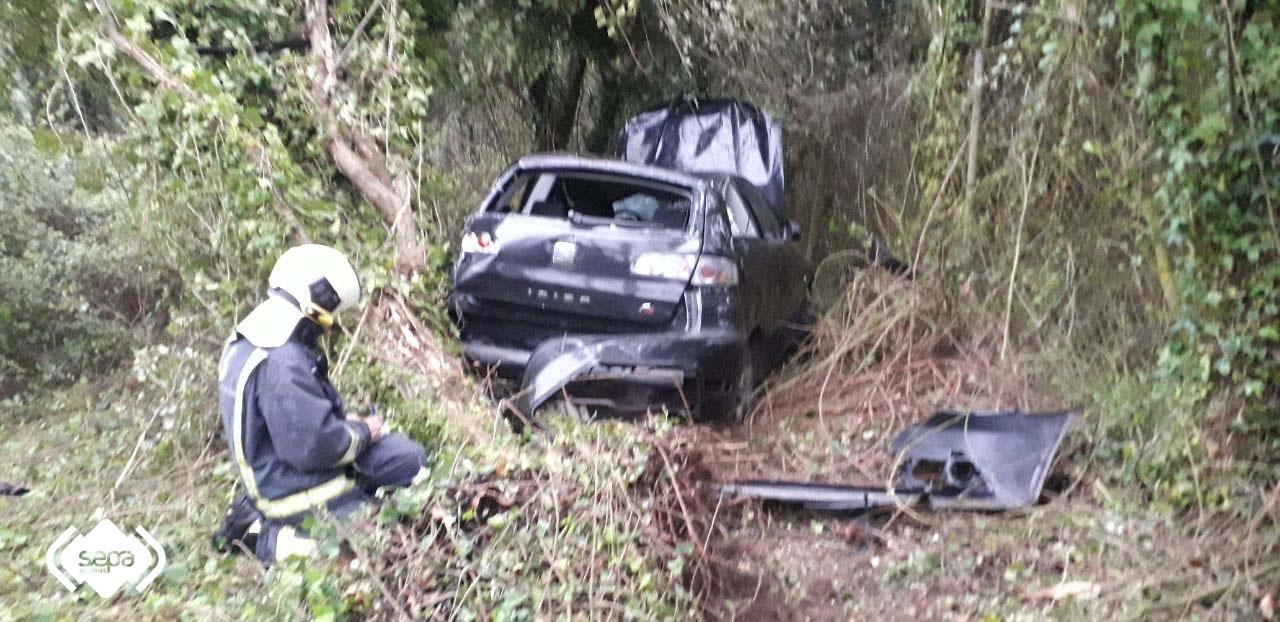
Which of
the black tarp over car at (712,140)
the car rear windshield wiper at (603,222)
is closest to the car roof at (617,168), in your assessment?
the car rear windshield wiper at (603,222)

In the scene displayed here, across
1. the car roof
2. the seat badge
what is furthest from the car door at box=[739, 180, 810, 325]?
the seat badge

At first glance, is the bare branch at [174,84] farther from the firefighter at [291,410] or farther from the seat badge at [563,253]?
the firefighter at [291,410]

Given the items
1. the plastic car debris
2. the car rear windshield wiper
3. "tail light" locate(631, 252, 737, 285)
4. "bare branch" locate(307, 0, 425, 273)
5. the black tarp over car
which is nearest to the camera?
the plastic car debris

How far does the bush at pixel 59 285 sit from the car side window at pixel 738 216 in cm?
412

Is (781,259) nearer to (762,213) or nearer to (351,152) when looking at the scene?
(762,213)

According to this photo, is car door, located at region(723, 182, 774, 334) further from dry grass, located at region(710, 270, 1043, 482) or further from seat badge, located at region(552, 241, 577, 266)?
seat badge, located at region(552, 241, 577, 266)

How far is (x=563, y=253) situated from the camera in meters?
4.84

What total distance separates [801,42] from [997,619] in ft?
22.4

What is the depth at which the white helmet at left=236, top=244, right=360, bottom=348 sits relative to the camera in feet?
11.0

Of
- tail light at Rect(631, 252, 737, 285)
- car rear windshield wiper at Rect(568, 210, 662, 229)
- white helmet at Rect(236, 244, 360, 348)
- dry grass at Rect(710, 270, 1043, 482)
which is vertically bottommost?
dry grass at Rect(710, 270, 1043, 482)

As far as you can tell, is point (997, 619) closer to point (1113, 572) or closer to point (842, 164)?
point (1113, 572)

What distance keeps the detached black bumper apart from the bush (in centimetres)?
371

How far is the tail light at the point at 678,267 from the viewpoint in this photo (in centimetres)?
475

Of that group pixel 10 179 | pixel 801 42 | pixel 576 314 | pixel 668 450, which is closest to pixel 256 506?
pixel 668 450
